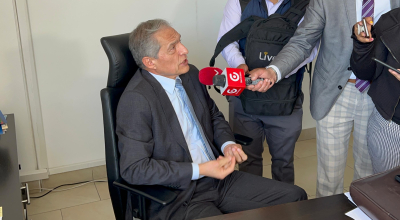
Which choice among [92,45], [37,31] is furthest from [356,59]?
[37,31]

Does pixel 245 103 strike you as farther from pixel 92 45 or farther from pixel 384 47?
pixel 92 45

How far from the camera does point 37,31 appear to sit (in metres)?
2.43

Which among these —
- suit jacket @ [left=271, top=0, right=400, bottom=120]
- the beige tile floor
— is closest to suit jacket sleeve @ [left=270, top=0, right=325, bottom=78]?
suit jacket @ [left=271, top=0, right=400, bottom=120]

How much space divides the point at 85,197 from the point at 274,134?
1470 millimetres

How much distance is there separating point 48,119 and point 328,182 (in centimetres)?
193

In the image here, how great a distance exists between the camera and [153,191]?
4.74 ft

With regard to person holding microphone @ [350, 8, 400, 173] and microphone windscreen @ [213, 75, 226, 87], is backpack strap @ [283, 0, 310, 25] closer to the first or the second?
person holding microphone @ [350, 8, 400, 173]

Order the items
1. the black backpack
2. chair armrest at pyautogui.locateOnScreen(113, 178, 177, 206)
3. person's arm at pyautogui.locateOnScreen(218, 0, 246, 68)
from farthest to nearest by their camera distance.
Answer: person's arm at pyautogui.locateOnScreen(218, 0, 246, 68), the black backpack, chair armrest at pyautogui.locateOnScreen(113, 178, 177, 206)

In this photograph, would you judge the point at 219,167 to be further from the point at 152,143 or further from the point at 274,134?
the point at 274,134

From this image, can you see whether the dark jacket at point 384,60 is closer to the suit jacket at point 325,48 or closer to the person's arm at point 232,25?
the suit jacket at point 325,48

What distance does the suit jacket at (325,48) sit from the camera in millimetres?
1708

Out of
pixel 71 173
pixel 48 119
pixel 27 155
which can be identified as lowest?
pixel 71 173

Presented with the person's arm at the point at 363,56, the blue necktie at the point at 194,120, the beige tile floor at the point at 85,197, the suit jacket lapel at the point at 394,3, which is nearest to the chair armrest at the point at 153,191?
the blue necktie at the point at 194,120

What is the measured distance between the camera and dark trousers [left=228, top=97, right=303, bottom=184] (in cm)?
213
